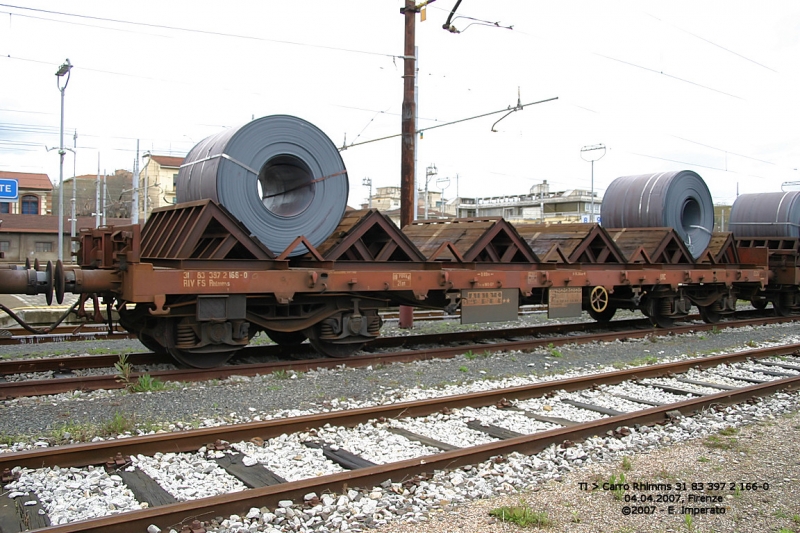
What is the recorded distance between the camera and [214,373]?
8188 millimetres

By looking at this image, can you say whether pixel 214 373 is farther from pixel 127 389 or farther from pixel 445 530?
pixel 445 530

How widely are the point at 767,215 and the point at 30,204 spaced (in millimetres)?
73123

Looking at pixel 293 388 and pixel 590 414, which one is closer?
pixel 590 414

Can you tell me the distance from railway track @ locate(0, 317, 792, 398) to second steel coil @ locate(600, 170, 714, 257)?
2212 mm

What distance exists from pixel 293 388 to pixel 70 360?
10.9 ft

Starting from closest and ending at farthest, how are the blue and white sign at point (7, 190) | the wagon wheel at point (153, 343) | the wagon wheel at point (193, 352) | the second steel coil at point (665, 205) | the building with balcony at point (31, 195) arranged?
the wagon wheel at point (193, 352) < the wagon wheel at point (153, 343) < the second steel coil at point (665, 205) < the blue and white sign at point (7, 190) < the building with balcony at point (31, 195)

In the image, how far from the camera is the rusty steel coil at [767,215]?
17703 millimetres

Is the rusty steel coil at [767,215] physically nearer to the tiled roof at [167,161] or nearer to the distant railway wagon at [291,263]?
the distant railway wagon at [291,263]

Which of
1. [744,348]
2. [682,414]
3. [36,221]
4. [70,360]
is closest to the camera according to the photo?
[682,414]

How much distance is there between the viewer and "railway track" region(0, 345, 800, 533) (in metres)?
4.24

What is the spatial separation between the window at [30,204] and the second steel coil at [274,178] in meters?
71.5

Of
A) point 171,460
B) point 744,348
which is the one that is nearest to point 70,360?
point 171,460

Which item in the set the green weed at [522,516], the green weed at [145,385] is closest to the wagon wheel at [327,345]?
the green weed at [145,385]

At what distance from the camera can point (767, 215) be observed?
714 inches
